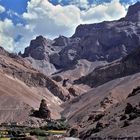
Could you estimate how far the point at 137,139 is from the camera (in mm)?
83938

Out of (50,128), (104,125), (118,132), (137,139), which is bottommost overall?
(137,139)

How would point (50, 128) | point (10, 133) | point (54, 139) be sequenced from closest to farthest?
point (54, 139), point (10, 133), point (50, 128)

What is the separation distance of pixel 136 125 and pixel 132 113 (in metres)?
16.3

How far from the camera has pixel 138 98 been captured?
150625 mm

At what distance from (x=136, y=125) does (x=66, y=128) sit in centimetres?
7681

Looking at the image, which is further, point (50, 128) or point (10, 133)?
point (50, 128)

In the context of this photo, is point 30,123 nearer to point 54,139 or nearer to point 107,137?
point 54,139

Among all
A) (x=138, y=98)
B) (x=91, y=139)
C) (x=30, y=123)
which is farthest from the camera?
(x=30, y=123)

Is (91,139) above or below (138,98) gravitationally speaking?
below

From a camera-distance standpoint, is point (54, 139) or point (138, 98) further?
point (138, 98)

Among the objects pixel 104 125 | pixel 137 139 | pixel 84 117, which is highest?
pixel 84 117

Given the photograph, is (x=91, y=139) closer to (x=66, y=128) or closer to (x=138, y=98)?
(x=138, y=98)

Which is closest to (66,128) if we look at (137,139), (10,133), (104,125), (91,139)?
(10,133)

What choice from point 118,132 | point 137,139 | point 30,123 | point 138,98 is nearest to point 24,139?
point 118,132
